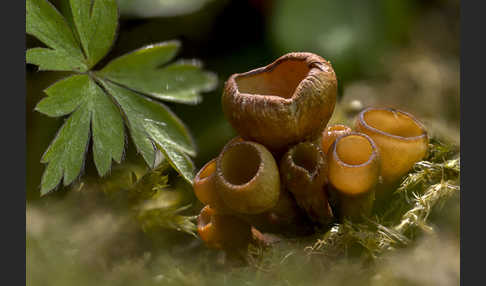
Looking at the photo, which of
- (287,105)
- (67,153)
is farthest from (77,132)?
(287,105)

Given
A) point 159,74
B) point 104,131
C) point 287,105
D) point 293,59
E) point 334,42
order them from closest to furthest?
point 287,105, point 293,59, point 104,131, point 159,74, point 334,42

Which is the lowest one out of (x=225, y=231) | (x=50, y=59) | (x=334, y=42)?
(x=225, y=231)

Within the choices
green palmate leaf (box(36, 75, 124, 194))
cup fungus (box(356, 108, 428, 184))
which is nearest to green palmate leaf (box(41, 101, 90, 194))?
→ green palmate leaf (box(36, 75, 124, 194))

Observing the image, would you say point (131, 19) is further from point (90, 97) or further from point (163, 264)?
point (163, 264)

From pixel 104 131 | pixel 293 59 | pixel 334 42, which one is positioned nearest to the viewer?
pixel 293 59

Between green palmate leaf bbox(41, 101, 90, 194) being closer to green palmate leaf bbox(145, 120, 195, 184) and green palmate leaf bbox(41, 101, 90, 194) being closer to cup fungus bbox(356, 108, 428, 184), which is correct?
green palmate leaf bbox(145, 120, 195, 184)

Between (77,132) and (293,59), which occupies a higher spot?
(293,59)

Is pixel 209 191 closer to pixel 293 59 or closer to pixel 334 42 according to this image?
pixel 293 59

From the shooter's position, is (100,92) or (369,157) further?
(100,92)
